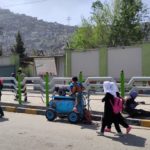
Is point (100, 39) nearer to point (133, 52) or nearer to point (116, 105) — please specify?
point (133, 52)

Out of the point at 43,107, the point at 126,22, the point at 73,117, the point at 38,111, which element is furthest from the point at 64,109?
the point at 126,22

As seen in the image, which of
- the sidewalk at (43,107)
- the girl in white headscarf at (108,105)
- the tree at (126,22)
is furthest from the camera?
the tree at (126,22)

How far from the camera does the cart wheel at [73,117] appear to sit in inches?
498

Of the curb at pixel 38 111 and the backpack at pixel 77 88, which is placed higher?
the backpack at pixel 77 88

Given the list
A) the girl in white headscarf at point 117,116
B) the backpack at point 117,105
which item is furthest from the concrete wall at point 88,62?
the backpack at point 117,105

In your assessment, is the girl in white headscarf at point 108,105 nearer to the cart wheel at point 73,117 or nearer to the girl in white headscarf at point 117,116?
the girl in white headscarf at point 117,116

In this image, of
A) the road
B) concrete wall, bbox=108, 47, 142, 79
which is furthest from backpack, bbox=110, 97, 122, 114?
A: concrete wall, bbox=108, 47, 142, 79

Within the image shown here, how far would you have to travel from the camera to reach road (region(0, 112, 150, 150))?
9344 mm

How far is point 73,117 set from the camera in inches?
501

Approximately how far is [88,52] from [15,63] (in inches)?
284

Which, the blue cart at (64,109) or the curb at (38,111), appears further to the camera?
the blue cart at (64,109)

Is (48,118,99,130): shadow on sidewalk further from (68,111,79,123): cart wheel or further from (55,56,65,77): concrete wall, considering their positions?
(55,56,65,77): concrete wall

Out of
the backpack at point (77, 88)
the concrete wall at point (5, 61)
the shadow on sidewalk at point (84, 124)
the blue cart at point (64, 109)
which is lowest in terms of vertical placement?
the shadow on sidewalk at point (84, 124)

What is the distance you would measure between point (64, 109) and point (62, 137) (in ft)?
8.69
